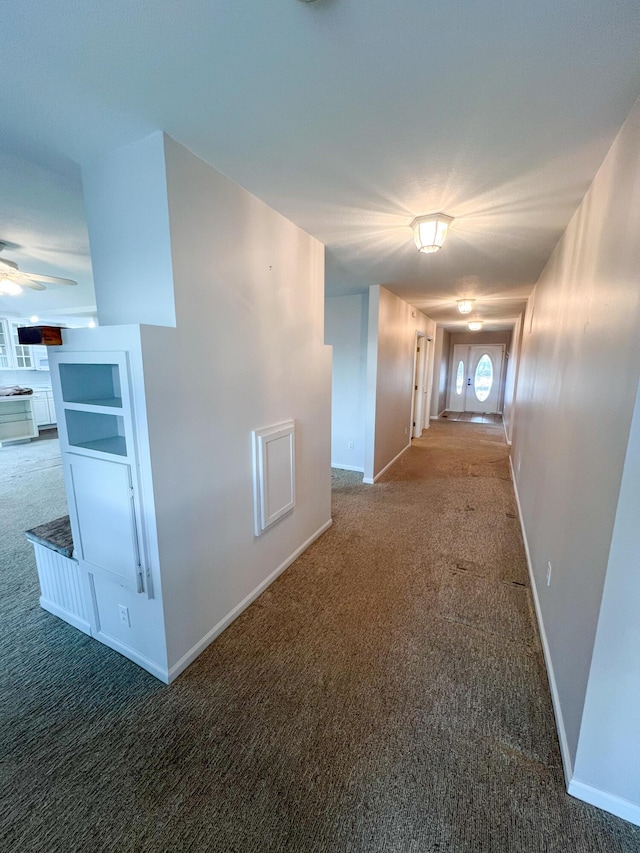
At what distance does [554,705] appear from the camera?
5.08ft

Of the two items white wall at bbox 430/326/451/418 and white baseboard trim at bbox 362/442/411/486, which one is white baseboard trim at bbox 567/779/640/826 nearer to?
white baseboard trim at bbox 362/442/411/486

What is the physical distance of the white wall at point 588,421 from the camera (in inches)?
45.7

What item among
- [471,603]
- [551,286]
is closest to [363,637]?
[471,603]

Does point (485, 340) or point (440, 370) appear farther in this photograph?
point (485, 340)

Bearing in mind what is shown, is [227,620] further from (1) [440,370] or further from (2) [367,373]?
(1) [440,370]

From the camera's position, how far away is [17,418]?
6320mm

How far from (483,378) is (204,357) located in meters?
10.2

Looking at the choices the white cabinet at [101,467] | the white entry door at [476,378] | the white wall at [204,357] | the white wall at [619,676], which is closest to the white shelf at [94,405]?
the white cabinet at [101,467]

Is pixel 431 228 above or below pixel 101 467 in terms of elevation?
above

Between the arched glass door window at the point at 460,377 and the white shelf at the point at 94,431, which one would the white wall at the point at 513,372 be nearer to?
the arched glass door window at the point at 460,377

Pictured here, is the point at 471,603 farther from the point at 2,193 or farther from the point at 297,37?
the point at 2,193

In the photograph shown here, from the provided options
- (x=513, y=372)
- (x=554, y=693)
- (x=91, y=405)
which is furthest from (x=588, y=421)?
(x=513, y=372)

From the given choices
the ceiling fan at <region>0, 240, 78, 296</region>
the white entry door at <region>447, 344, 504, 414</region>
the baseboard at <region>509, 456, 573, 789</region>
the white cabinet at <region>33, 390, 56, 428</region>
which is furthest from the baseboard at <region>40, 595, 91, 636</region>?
the white entry door at <region>447, 344, 504, 414</region>

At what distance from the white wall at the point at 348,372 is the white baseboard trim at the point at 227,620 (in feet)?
7.59
